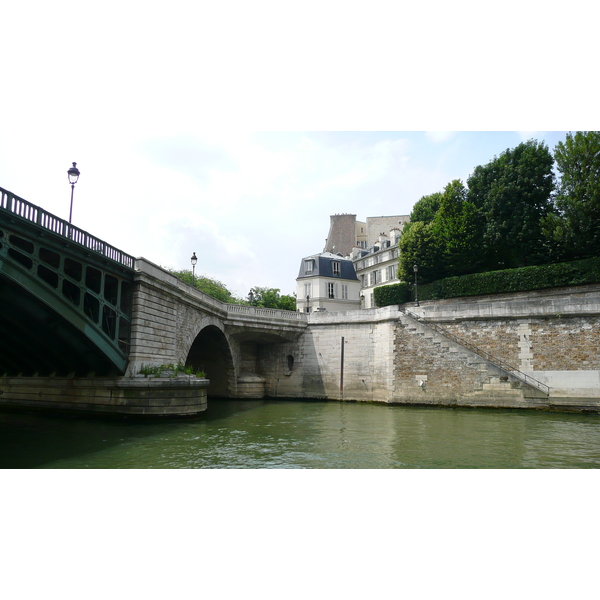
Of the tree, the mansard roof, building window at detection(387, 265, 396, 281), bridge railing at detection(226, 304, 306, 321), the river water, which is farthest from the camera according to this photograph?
the mansard roof

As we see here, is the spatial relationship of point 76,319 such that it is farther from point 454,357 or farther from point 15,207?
point 454,357

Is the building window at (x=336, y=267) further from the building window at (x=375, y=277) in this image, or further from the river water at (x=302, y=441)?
the river water at (x=302, y=441)

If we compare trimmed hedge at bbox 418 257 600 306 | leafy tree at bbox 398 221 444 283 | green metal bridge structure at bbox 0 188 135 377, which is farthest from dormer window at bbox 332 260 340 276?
green metal bridge structure at bbox 0 188 135 377

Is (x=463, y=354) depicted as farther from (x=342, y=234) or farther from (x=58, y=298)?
(x=342, y=234)

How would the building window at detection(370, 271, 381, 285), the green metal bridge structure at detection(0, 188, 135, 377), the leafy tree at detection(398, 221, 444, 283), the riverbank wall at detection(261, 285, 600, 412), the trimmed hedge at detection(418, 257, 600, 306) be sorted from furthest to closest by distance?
the building window at detection(370, 271, 381, 285) < the leafy tree at detection(398, 221, 444, 283) < the trimmed hedge at detection(418, 257, 600, 306) < the riverbank wall at detection(261, 285, 600, 412) < the green metal bridge structure at detection(0, 188, 135, 377)

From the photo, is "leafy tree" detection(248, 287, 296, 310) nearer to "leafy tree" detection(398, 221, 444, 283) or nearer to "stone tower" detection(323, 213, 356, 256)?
"stone tower" detection(323, 213, 356, 256)

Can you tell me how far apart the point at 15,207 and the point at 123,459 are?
20.3ft

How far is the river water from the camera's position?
10.7 m

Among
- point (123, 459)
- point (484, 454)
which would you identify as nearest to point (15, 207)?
point (123, 459)

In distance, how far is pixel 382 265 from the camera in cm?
4391

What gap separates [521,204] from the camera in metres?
28.5

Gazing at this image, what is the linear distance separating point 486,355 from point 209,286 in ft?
109

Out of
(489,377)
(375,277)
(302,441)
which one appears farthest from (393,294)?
(302,441)

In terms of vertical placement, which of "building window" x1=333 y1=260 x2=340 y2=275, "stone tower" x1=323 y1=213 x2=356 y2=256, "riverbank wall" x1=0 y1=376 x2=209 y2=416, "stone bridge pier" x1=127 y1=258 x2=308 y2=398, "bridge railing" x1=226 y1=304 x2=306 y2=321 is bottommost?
"riverbank wall" x1=0 y1=376 x2=209 y2=416
